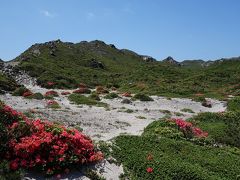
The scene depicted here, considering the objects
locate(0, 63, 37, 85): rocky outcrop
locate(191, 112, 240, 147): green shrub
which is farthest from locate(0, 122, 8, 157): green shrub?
locate(0, 63, 37, 85): rocky outcrop

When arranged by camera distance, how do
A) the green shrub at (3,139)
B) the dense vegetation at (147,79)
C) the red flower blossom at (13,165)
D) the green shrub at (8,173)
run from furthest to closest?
the dense vegetation at (147,79), the green shrub at (3,139), the red flower blossom at (13,165), the green shrub at (8,173)

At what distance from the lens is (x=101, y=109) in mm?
40281

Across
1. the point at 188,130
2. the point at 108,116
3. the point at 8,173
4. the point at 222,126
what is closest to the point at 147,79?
the point at 108,116

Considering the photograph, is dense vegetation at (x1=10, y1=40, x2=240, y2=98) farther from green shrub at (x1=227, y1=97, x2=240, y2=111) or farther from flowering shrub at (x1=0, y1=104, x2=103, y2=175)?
flowering shrub at (x1=0, y1=104, x2=103, y2=175)

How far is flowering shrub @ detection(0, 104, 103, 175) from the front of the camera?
1631 centimetres

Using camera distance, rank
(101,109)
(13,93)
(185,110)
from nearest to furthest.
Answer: (101,109) → (185,110) → (13,93)

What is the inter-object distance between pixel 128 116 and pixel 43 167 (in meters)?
20.4

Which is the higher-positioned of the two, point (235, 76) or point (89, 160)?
point (235, 76)

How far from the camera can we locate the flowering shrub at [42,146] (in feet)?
53.5

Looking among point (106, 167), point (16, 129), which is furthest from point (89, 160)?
point (16, 129)

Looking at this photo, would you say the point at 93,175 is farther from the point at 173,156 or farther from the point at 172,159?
the point at 173,156

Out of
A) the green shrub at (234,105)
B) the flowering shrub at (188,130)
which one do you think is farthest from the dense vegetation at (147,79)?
the flowering shrub at (188,130)

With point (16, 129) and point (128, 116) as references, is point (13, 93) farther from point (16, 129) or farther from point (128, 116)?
point (16, 129)

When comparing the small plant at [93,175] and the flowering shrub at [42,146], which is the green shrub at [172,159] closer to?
the small plant at [93,175]
